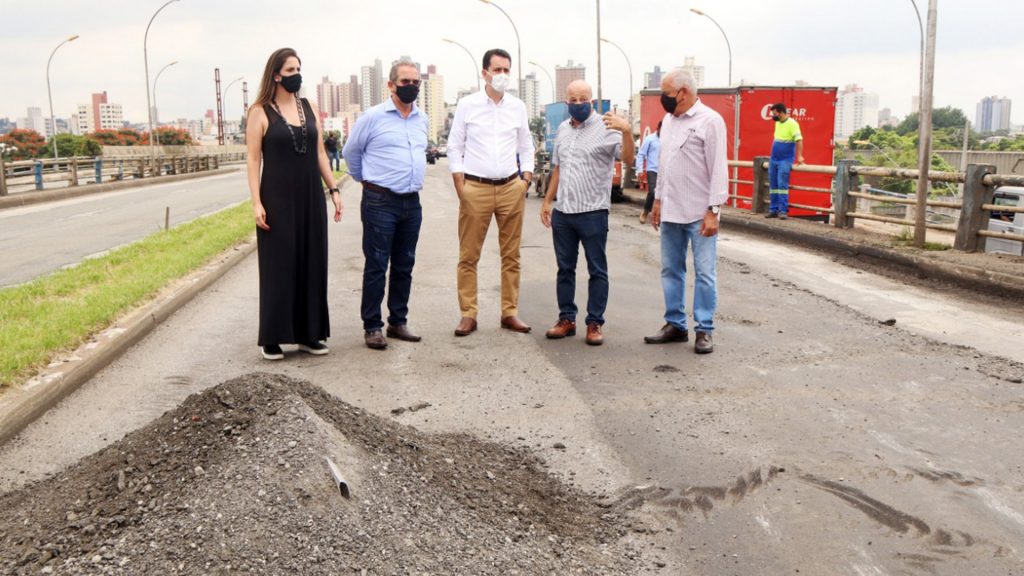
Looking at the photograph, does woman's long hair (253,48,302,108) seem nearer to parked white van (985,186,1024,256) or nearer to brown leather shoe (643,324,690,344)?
brown leather shoe (643,324,690,344)

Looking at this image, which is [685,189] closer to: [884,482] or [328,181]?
[328,181]

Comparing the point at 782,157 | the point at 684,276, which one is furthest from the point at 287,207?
the point at 782,157

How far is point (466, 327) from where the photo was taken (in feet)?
24.2

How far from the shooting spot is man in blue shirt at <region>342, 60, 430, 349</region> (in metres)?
6.91

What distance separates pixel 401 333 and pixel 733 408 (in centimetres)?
287

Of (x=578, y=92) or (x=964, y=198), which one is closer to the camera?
(x=578, y=92)

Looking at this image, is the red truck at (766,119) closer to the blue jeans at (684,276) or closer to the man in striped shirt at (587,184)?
the blue jeans at (684,276)

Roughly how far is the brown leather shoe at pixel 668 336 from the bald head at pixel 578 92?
1.80m

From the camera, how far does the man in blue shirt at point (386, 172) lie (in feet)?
22.7

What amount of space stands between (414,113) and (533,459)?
348 cm

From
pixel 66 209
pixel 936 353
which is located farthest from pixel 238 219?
pixel 936 353

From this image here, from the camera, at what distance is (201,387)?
234 inches

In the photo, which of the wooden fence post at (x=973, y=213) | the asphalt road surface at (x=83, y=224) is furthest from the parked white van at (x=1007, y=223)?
the asphalt road surface at (x=83, y=224)

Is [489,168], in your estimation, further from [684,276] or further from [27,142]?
[27,142]
